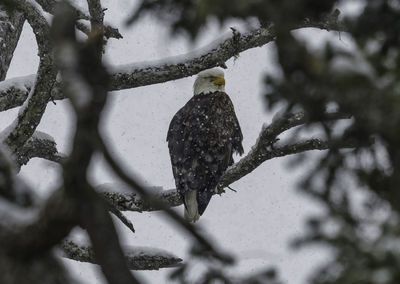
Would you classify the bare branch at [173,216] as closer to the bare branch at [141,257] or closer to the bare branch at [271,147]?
the bare branch at [271,147]

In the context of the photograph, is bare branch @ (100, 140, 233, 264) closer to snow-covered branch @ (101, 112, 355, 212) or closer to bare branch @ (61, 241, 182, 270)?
snow-covered branch @ (101, 112, 355, 212)

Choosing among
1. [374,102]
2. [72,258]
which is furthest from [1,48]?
[374,102]

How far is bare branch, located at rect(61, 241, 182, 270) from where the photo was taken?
16.7 feet

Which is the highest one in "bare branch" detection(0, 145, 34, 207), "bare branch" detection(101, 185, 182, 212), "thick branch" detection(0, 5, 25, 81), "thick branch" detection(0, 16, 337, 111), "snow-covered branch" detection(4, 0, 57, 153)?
"thick branch" detection(0, 5, 25, 81)

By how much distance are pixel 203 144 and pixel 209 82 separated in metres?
1.18

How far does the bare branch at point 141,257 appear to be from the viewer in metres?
5.08

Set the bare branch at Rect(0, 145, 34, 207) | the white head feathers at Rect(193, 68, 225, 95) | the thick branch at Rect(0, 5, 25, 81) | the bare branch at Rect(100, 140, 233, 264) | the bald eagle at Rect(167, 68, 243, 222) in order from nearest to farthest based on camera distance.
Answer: the bare branch at Rect(100, 140, 233, 264) < the bare branch at Rect(0, 145, 34, 207) < the thick branch at Rect(0, 5, 25, 81) < the bald eagle at Rect(167, 68, 243, 222) < the white head feathers at Rect(193, 68, 225, 95)

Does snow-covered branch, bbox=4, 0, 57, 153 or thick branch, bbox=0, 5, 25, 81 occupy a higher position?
thick branch, bbox=0, 5, 25, 81

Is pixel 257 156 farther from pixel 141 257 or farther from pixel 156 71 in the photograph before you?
pixel 141 257

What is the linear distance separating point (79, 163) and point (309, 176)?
2.63 feet

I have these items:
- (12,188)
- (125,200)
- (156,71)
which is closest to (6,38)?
(156,71)

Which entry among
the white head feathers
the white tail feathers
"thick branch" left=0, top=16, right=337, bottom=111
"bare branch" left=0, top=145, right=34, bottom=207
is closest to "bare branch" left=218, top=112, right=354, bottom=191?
"thick branch" left=0, top=16, right=337, bottom=111

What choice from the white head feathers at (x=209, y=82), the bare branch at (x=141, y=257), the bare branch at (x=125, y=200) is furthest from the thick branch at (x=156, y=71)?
the white head feathers at (x=209, y=82)

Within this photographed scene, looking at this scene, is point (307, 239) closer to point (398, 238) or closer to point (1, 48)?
point (398, 238)
